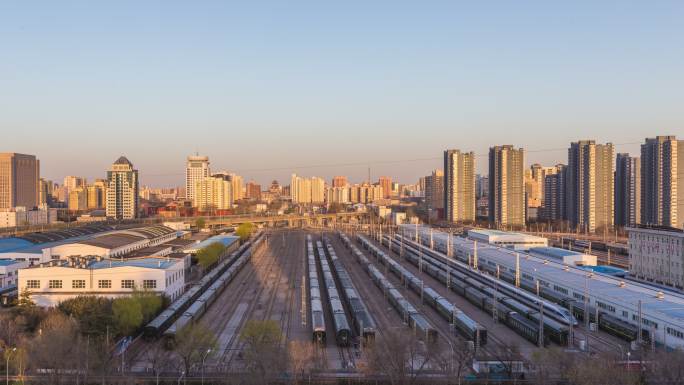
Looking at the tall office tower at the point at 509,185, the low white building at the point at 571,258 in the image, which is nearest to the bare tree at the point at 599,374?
the low white building at the point at 571,258

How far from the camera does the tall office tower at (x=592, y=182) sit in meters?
40.7

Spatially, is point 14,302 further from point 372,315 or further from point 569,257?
point 569,257

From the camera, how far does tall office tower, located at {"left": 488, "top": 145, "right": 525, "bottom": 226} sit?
154 ft

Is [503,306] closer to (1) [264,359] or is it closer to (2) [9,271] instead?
(1) [264,359]

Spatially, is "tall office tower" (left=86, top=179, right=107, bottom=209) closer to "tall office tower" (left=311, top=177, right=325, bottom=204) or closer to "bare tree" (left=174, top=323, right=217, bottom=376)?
"tall office tower" (left=311, top=177, right=325, bottom=204)

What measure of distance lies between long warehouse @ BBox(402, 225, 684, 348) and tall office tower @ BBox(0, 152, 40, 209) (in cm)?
5778

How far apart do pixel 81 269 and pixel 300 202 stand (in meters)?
88.3

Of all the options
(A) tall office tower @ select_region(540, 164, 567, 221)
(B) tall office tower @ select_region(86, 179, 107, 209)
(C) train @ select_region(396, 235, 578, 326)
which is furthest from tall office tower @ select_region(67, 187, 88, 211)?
(C) train @ select_region(396, 235, 578, 326)

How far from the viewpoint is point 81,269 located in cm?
1541

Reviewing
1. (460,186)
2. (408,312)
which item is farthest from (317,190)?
(408,312)

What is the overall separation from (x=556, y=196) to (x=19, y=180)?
56357 millimetres

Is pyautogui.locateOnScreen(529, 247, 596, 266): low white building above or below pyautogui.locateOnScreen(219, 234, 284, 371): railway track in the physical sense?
above

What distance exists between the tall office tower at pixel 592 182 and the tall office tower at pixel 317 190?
214 feet

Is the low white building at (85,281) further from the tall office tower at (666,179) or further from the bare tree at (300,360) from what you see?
the tall office tower at (666,179)
